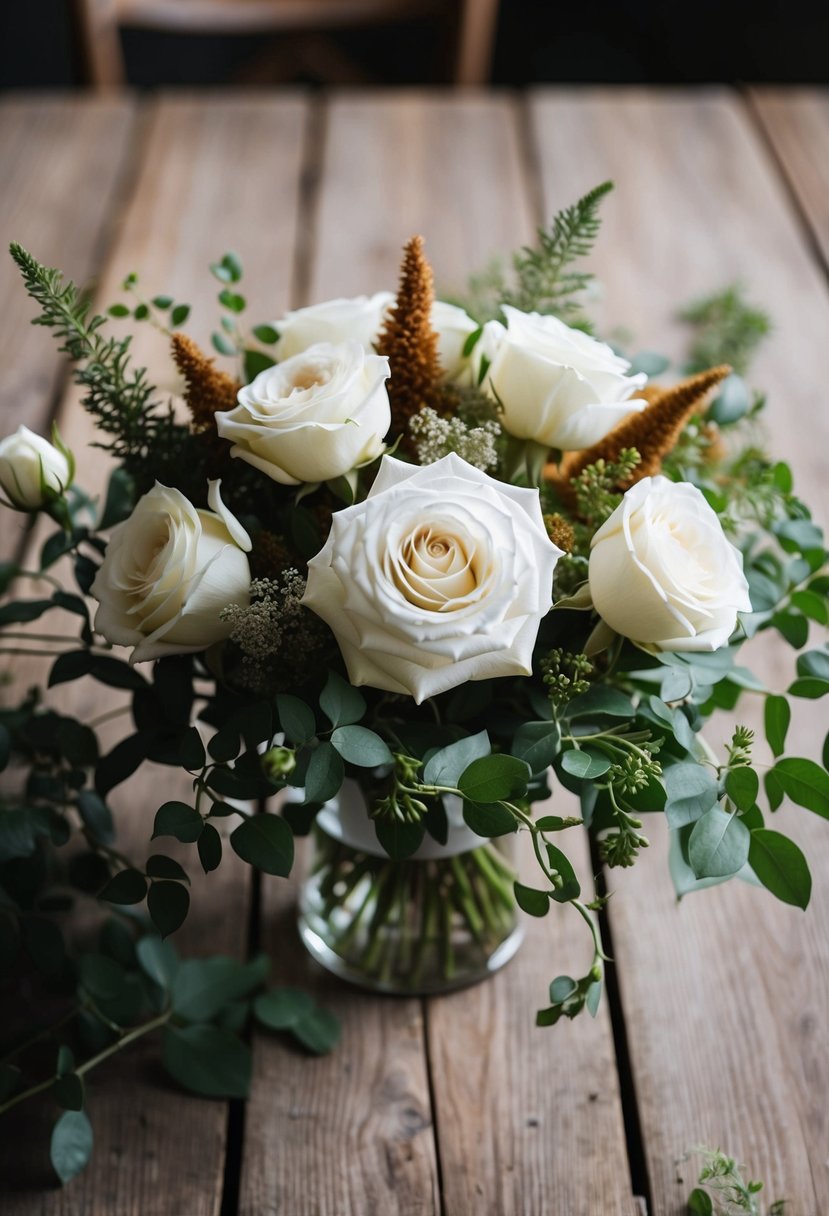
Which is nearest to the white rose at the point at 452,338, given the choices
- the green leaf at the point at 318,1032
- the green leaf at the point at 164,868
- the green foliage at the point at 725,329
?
the green leaf at the point at 164,868

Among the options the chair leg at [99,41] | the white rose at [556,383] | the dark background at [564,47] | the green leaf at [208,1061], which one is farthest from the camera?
the dark background at [564,47]

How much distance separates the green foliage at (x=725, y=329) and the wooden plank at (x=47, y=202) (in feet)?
2.37

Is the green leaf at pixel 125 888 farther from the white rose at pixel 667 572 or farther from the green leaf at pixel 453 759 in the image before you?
the white rose at pixel 667 572

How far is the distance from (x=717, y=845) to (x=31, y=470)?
47cm

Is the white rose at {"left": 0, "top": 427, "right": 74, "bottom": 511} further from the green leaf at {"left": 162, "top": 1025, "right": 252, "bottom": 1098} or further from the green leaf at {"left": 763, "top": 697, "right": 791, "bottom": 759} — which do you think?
the green leaf at {"left": 763, "top": 697, "right": 791, "bottom": 759}

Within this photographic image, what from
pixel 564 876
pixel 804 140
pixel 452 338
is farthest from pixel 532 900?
pixel 804 140

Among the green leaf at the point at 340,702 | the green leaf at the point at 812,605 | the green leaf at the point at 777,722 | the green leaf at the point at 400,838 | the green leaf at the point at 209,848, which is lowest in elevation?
the green leaf at the point at 209,848

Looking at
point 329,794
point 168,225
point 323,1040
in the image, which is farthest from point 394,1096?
point 168,225

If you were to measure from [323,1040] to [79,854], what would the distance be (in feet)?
0.74

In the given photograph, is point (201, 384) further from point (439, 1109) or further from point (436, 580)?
point (439, 1109)

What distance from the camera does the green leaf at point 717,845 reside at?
649 millimetres

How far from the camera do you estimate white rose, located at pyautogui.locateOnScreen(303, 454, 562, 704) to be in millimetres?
562

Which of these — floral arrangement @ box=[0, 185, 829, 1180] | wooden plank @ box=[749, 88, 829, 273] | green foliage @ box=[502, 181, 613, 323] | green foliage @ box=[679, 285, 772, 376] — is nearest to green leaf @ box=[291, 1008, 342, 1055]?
floral arrangement @ box=[0, 185, 829, 1180]

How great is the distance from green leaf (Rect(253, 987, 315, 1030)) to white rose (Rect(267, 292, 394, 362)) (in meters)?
0.44
